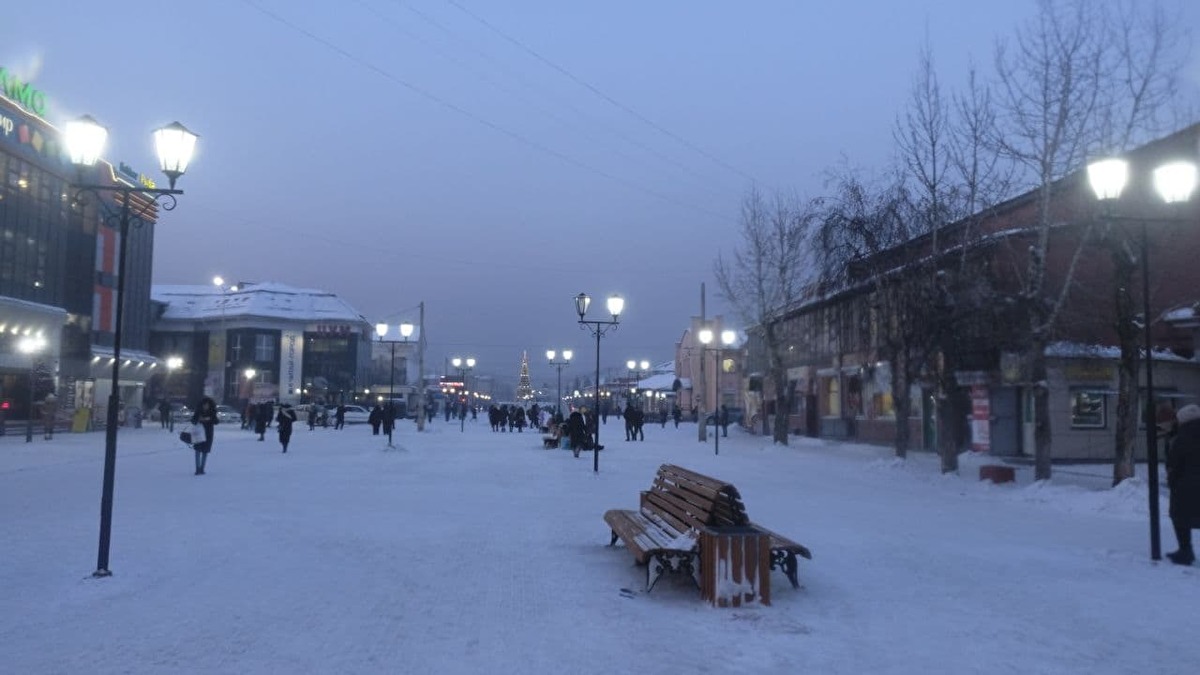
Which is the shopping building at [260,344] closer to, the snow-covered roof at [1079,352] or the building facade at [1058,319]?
the building facade at [1058,319]

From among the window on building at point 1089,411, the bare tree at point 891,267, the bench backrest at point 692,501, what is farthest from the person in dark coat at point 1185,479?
the window on building at point 1089,411

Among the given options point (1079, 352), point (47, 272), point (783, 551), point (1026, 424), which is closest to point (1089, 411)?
point (1026, 424)

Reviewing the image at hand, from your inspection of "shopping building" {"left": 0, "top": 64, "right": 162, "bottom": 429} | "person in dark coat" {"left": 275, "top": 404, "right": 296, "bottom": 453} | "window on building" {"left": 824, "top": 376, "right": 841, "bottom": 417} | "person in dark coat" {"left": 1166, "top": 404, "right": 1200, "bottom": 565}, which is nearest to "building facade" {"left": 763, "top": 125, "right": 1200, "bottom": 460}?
"person in dark coat" {"left": 1166, "top": 404, "right": 1200, "bottom": 565}

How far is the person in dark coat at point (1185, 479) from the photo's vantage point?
934 cm

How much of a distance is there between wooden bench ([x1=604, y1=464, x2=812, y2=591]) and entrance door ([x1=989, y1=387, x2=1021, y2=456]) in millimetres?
20163

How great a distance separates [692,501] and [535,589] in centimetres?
166

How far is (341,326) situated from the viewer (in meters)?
83.0

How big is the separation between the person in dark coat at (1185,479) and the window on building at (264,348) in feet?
259

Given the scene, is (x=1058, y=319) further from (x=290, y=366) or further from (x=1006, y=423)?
(x=290, y=366)

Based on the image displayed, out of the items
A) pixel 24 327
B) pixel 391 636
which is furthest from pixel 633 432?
pixel 391 636

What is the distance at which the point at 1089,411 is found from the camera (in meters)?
25.5

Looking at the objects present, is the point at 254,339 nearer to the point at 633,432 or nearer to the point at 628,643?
the point at 633,432

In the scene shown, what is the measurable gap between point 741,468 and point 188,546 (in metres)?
16.3

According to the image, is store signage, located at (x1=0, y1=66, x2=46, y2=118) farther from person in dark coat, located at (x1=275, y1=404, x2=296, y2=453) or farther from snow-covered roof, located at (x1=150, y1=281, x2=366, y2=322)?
snow-covered roof, located at (x1=150, y1=281, x2=366, y2=322)
